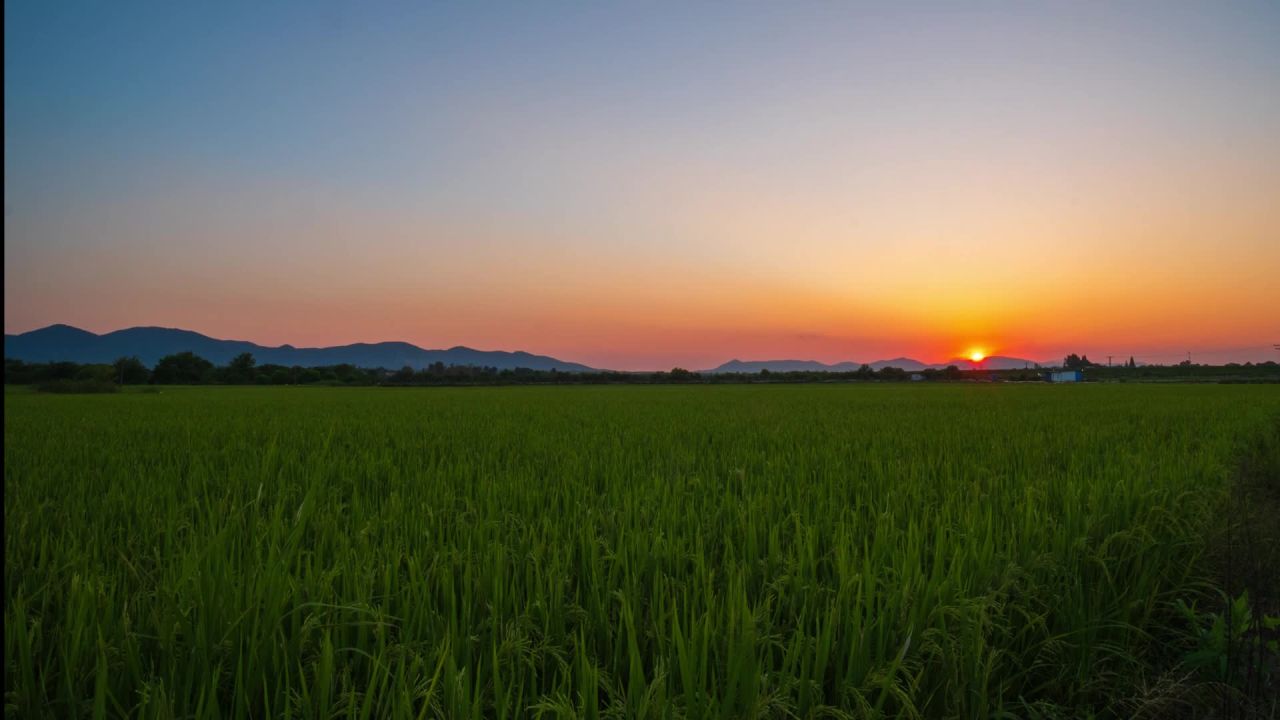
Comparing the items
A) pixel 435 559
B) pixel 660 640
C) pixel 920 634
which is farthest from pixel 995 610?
pixel 435 559

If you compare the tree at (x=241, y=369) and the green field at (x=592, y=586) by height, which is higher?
the tree at (x=241, y=369)

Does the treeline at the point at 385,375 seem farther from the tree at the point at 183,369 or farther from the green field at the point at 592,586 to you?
the green field at the point at 592,586

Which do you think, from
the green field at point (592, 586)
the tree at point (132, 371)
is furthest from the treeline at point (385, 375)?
the green field at point (592, 586)

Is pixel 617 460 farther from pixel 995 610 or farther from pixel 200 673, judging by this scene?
pixel 200 673

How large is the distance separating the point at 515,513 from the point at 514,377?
71.2m

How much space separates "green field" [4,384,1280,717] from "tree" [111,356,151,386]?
5469cm

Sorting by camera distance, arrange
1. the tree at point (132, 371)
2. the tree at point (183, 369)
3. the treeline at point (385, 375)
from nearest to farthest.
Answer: the treeline at point (385, 375)
the tree at point (132, 371)
the tree at point (183, 369)

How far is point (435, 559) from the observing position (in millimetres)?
2590

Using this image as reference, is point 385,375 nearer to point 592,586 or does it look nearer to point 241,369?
point 241,369

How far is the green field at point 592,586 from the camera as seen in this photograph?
71.7 inches

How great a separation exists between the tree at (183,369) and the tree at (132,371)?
326 centimetres

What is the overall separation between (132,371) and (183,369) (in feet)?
31.4

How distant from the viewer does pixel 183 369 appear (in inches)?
2363

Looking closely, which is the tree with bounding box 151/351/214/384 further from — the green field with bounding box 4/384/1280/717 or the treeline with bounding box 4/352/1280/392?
the green field with bounding box 4/384/1280/717
